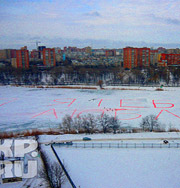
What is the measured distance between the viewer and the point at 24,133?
9.42 meters

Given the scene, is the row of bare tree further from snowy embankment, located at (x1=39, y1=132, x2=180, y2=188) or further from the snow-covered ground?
snowy embankment, located at (x1=39, y1=132, x2=180, y2=188)

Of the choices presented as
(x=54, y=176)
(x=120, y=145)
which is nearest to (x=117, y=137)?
(x=120, y=145)

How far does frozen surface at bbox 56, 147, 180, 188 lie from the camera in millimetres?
5746

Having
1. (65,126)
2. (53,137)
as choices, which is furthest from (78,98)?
(53,137)

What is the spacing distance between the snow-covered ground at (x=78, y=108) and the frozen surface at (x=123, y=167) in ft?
10.5

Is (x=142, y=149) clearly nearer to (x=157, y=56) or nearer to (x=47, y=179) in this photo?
(x=47, y=179)

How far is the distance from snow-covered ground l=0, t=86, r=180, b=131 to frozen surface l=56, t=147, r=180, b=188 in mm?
3215

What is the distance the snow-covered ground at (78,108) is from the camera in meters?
11.0

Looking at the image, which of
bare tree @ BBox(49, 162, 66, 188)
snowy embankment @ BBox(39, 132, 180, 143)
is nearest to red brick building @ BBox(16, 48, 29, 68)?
snowy embankment @ BBox(39, 132, 180, 143)

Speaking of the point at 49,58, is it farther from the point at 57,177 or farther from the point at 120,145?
the point at 57,177

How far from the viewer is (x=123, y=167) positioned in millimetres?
6473

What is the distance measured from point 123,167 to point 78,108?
729cm

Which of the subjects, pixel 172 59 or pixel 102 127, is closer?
pixel 102 127

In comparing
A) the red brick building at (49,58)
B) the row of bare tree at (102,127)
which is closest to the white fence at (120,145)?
the row of bare tree at (102,127)
